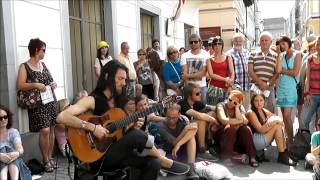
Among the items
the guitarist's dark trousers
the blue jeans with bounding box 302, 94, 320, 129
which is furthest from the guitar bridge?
the blue jeans with bounding box 302, 94, 320, 129

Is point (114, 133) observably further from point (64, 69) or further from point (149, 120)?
point (64, 69)

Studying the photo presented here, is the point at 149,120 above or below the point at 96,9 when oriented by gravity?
below

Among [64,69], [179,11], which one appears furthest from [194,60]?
[179,11]

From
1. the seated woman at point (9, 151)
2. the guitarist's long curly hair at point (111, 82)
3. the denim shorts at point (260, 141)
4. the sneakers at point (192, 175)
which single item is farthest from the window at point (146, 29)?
the guitarist's long curly hair at point (111, 82)

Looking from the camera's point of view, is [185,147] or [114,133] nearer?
[114,133]

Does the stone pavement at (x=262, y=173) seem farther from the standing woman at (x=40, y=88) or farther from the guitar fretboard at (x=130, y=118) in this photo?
the guitar fretboard at (x=130, y=118)

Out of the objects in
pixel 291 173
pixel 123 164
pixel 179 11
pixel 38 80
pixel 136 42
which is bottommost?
pixel 291 173

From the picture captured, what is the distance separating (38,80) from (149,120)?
1583 mm

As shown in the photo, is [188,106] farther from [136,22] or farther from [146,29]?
[146,29]

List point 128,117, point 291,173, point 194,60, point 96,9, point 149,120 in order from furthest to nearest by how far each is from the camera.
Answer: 1. point 96,9
2. point 194,60
3. point 149,120
4. point 291,173
5. point 128,117

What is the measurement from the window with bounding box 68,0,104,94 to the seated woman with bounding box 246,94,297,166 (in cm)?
340

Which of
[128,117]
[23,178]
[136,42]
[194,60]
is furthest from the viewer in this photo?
[136,42]

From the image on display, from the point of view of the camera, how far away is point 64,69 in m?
6.98

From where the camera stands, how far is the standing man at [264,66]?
6.36m
